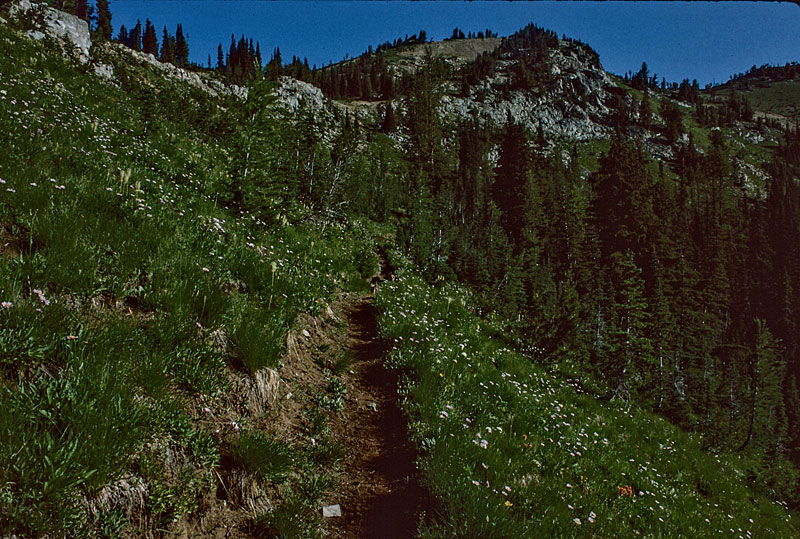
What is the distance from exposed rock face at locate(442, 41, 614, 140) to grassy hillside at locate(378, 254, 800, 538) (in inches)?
6488

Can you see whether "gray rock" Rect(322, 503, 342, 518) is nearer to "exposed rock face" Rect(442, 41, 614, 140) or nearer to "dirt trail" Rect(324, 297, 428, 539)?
"dirt trail" Rect(324, 297, 428, 539)

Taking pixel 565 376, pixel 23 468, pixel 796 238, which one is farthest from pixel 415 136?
pixel 796 238

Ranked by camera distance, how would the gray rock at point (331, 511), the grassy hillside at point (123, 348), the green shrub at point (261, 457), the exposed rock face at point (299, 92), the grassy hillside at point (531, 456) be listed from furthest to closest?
the exposed rock face at point (299, 92)
the grassy hillside at point (531, 456)
the gray rock at point (331, 511)
the green shrub at point (261, 457)
the grassy hillside at point (123, 348)

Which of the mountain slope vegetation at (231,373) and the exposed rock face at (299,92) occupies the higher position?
the exposed rock face at (299,92)

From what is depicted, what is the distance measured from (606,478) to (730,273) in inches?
4106

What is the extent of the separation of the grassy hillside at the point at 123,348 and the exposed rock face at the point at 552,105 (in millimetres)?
168623

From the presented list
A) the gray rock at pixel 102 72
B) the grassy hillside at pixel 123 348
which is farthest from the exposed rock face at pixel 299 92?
the grassy hillside at pixel 123 348

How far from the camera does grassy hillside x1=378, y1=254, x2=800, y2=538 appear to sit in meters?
3.98

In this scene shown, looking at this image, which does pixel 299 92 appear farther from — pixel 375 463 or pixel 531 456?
pixel 531 456

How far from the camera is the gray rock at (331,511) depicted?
3.68m

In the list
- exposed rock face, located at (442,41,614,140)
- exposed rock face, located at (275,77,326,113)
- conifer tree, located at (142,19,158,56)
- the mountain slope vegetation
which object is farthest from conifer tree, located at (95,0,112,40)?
the mountain slope vegetation

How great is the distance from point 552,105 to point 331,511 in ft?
676

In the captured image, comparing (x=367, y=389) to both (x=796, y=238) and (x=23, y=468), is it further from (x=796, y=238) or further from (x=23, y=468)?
(x=796, y=238)

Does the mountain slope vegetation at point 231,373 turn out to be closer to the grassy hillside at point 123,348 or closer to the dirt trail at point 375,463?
the grassy hillside at point 123,348
